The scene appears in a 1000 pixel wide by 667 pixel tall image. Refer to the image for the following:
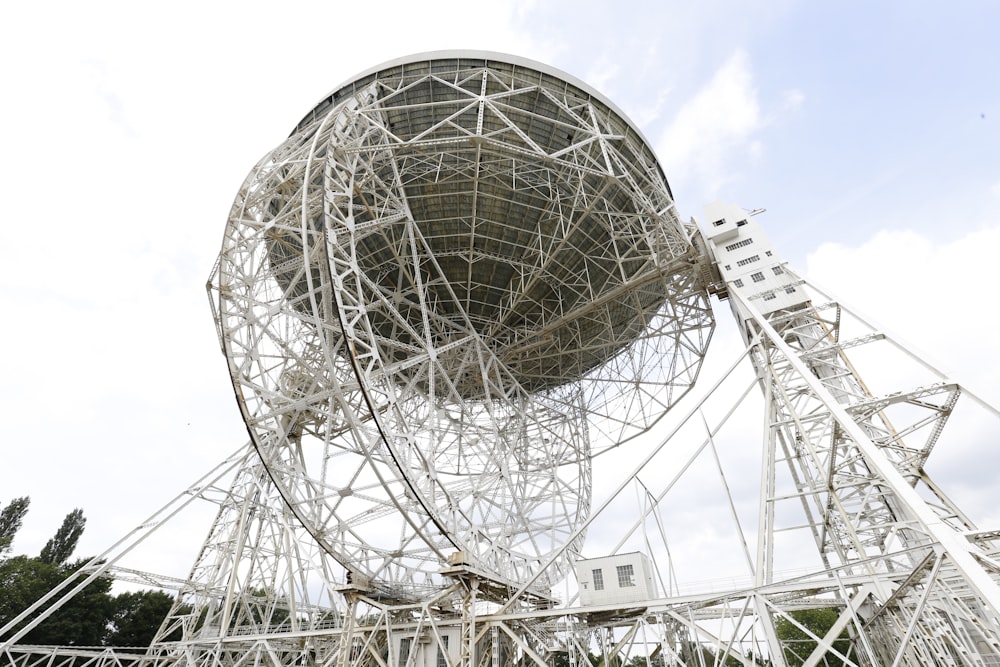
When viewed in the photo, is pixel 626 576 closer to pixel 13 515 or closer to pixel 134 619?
pixel 134 619

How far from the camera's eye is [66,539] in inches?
1688

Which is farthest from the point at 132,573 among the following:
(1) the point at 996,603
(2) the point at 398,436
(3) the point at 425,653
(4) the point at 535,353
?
(1) the point at 996,603

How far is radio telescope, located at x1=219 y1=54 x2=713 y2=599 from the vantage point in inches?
571

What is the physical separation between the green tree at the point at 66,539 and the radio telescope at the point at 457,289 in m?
38.0

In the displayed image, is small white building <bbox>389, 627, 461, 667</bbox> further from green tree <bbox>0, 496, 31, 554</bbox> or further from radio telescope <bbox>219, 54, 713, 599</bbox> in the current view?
green tree <bbox>0, 496, 31, 554</bbox>

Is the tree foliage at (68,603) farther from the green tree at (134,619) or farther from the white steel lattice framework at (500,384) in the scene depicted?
the white steel lattice framework at (500,384)

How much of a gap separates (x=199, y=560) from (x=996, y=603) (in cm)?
2218

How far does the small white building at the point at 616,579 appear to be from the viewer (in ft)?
52.6

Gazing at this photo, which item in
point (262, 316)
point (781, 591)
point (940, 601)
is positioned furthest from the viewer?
point (262, 316)

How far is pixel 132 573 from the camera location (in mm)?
18734

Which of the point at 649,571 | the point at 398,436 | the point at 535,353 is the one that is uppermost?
the point at 535,353

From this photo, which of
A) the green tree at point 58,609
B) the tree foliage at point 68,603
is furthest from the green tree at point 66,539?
the green tree at point 58,609

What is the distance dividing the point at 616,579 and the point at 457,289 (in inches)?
448

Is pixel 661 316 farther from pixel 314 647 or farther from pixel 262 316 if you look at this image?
pixel 314 647
